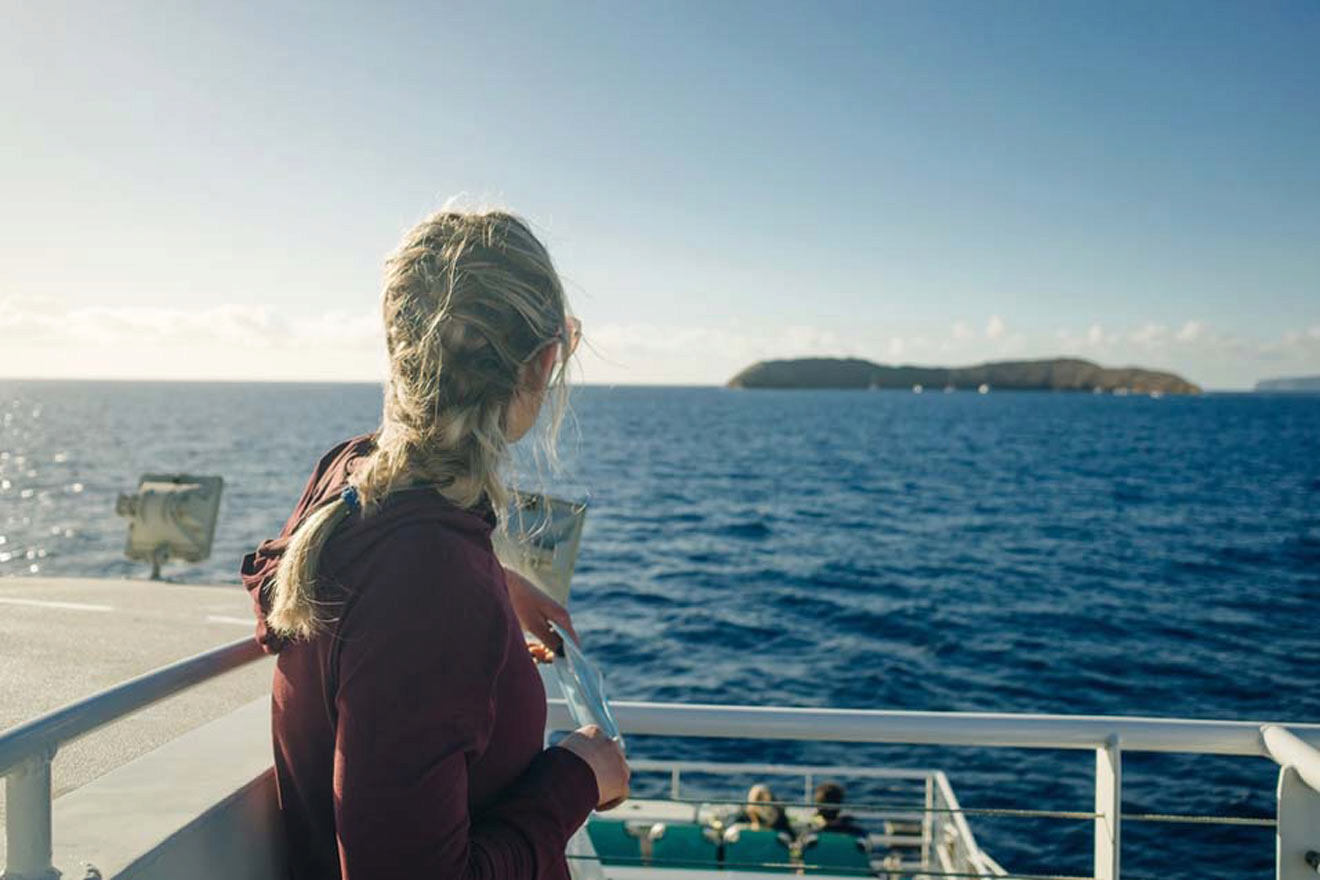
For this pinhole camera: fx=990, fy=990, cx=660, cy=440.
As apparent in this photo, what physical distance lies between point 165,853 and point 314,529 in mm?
663

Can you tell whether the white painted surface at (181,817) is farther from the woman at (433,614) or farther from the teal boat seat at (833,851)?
the teal boat seat at (833,851)

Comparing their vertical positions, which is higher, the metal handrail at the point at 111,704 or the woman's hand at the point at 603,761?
the metal handrail at the point at 111,704

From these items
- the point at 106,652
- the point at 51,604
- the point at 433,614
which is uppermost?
the point at 433,614

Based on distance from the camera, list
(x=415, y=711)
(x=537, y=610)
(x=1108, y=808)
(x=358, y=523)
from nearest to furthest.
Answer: (x=415, y=711) < (x=358, y=523) < (x=537, y=610) < (x=1108, y=808)

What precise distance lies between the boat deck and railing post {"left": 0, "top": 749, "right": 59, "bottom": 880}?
0.32 m

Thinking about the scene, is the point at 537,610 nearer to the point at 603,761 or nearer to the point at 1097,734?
the point at 603,761

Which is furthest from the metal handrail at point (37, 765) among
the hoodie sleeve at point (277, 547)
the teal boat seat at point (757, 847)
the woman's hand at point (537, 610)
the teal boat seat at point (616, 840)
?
the teal boat seat at point (757, 847)

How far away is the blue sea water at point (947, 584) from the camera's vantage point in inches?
488

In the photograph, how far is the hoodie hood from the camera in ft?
3.80

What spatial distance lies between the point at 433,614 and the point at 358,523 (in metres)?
0.17

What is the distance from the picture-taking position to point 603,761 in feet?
4.53

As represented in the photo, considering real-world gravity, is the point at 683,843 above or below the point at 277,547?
below

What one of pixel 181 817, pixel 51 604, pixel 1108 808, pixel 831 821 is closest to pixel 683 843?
pixel 831 821

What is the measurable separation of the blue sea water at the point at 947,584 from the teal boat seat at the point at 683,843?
85.4 inches
